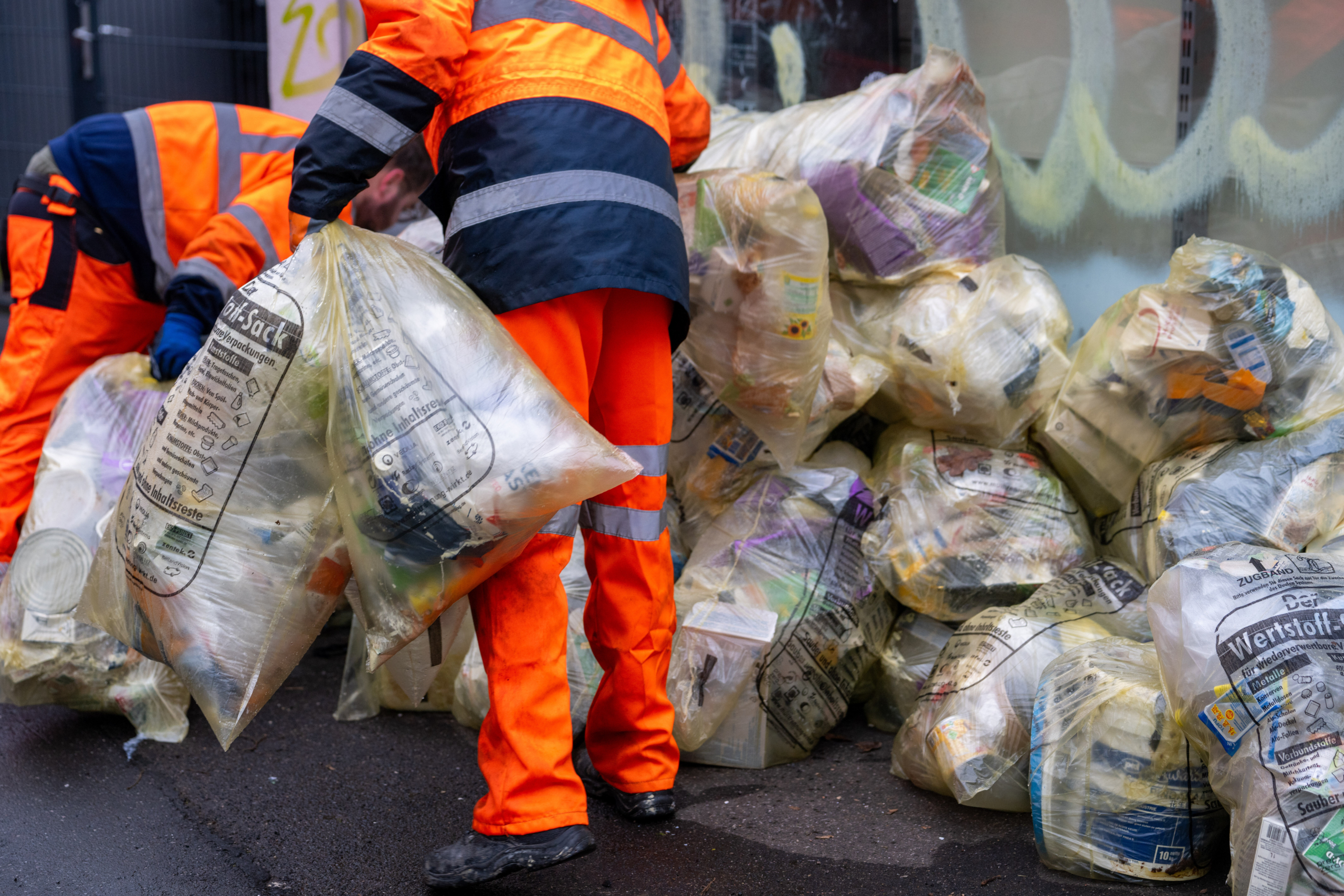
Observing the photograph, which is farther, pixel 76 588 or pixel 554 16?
pixel 76 588

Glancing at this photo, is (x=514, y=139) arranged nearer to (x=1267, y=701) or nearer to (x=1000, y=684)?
(x=1000, y=684)

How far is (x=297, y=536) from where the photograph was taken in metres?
1.84

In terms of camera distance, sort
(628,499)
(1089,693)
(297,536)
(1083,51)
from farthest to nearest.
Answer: (1083,51) < (628,499) < (1089,693) < (297,536)

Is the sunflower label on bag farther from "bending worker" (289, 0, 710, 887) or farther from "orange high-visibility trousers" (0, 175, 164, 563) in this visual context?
"orange high-visibility trousers" (0, 175, 164, 563)

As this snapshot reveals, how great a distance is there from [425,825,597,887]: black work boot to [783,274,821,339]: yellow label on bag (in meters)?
1.15

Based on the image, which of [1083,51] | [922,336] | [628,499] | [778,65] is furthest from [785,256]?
[778,65]

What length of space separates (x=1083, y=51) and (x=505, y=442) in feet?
7.10

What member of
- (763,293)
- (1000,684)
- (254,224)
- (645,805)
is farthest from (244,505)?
(1000,684)

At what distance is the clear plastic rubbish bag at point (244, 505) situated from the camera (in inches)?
70.7

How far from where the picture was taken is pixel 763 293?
2500 mm

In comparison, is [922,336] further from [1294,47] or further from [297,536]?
[297,536]

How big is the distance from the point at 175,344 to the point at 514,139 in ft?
4.16

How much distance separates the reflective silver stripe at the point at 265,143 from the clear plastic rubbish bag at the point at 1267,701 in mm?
2495

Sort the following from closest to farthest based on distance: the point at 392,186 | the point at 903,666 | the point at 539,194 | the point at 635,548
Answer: the point at 539,194, the point at 635,548, the point at 903,666, the point at 392,186
